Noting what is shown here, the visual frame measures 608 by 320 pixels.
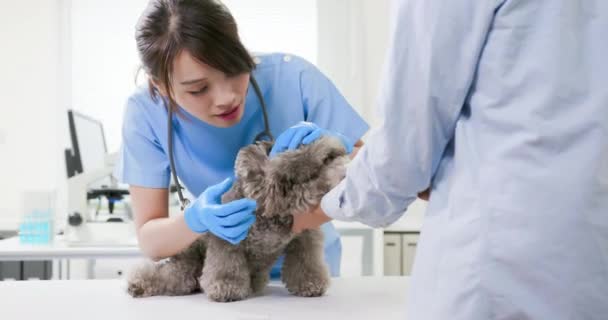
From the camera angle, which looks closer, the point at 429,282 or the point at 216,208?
the point at 429,282

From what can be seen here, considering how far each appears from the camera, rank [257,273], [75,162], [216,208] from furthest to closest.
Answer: [75,162]
[257,273]
[216,208]

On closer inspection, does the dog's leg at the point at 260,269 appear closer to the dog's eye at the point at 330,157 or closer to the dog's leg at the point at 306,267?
the dog's leg at the point at 306,267

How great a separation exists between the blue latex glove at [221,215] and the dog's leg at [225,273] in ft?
0.11

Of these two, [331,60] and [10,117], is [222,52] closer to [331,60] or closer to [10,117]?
[331,60]

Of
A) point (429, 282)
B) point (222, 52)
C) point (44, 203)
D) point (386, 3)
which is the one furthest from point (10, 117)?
point (429, 282)

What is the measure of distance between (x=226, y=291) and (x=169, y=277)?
171 millimetres

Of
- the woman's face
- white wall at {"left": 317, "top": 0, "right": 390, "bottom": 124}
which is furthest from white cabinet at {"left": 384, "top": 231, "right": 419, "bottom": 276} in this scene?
the woman's face

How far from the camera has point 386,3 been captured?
12.3 feet

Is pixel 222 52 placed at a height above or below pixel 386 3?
below

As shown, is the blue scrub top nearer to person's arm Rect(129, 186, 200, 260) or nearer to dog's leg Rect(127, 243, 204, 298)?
person's arm Rect(129, 186, 200, 260)

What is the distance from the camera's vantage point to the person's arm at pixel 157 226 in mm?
1186

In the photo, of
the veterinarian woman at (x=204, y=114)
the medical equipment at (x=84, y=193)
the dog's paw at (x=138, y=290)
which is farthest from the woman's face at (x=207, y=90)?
the medical equipment at (x=84, y=193)

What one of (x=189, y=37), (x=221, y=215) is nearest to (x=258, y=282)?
(x=221, y=215)

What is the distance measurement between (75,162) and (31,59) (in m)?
1.80
